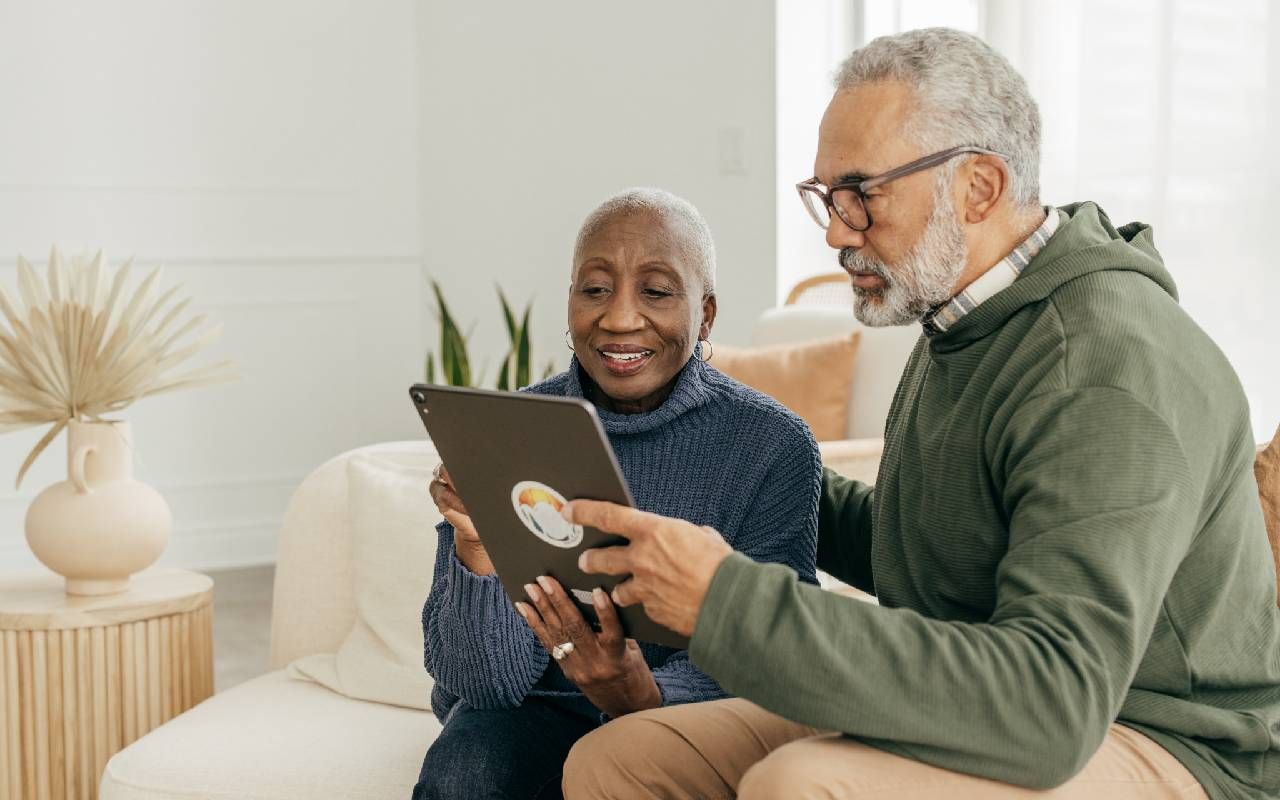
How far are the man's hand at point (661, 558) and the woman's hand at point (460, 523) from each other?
28cm

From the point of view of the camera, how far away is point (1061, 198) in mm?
3340

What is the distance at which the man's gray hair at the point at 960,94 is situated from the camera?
4.42 feet

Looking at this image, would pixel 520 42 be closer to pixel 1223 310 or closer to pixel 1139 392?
pixel 1223 310

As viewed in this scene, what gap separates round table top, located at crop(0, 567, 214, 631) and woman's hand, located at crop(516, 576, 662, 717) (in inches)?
43.0

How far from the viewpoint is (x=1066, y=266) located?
4.28 ft

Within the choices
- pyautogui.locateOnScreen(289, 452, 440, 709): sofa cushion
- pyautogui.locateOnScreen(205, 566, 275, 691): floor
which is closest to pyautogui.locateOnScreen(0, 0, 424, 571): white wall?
pyautogui.locateOnScreen(205, 566, 275, 691): floor

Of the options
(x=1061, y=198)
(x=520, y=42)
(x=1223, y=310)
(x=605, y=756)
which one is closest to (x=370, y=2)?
(x=520, y=42)

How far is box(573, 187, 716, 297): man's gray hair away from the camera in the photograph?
169 centimetres

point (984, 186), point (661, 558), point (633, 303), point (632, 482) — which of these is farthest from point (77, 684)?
point (984, 186)

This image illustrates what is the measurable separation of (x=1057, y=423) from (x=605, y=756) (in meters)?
0.55

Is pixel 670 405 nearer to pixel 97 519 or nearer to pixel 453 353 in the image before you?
pixel 97 519

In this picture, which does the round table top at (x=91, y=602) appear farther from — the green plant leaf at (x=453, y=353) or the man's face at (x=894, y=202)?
the green plant leaf at (x=453, y=353)

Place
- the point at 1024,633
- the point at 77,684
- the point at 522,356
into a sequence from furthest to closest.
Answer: the point at 522,356, the point at 77,684, the point at 1024,633

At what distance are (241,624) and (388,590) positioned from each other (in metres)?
2.26
